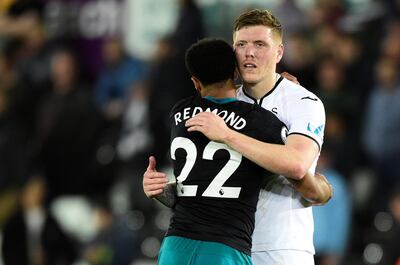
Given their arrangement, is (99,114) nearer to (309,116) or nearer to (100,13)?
(100,13)

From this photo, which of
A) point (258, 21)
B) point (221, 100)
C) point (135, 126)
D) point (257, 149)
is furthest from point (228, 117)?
point (135, 126)

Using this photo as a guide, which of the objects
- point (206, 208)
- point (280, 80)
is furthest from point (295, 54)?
point (206, 208)

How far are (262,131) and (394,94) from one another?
6.13 metres

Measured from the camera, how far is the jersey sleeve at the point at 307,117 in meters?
5.30

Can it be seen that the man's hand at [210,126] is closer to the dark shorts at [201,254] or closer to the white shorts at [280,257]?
the dark shorts at [201,254]

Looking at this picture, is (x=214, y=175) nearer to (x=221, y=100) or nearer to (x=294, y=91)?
(x=221, y=100)

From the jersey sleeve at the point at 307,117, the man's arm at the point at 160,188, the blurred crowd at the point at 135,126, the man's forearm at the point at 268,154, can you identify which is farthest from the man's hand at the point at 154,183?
the blurred crowd at the point at 135,126

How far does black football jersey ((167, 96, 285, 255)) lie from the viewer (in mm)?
5098

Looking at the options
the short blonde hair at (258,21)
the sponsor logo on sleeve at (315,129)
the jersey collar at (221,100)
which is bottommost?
the sponsor logo on sleeve at (315,129)

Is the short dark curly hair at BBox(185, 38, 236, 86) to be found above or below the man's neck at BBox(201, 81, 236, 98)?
above

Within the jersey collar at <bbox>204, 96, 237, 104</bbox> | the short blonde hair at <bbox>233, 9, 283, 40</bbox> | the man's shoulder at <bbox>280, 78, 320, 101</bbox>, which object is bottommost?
the jersey collar at <bbox>204, 96, 237, 104</bbox>

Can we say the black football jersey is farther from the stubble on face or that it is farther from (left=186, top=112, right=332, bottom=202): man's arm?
the stubble on face

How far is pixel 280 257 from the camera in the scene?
5508 mm

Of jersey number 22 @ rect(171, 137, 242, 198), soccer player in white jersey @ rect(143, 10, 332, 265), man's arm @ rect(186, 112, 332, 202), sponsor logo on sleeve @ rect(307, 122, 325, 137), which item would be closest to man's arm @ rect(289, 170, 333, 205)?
soccer player in white jersey @ rect(143, 10, 332, 265)
